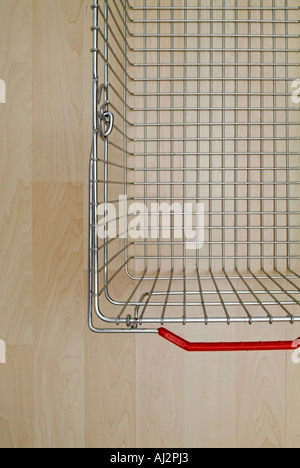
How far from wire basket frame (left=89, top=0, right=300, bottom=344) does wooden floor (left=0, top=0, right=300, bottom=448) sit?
0.31ft

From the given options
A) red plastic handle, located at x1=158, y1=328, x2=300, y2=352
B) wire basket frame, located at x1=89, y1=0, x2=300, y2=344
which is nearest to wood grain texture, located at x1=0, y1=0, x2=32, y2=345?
wire basket frame, located at x1=89, y1=0, x2=300, y2=344

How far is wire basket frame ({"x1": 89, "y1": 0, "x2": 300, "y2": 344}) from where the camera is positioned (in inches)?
32.7

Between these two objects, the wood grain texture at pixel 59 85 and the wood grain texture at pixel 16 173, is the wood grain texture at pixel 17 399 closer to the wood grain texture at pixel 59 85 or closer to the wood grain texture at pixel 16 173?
the wood grain texture at pixel 16 173

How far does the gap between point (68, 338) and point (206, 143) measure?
0.55 m

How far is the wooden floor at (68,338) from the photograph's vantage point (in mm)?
872

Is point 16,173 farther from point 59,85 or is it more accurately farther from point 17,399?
point 17,399

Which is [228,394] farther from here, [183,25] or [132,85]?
[183,25]

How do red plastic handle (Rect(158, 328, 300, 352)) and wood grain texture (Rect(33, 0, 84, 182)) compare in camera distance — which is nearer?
red plastic handle (Rect(158, 328, 300, 352))

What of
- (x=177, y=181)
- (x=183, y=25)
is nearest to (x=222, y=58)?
(x=183, y=25)

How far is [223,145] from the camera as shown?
845 mm

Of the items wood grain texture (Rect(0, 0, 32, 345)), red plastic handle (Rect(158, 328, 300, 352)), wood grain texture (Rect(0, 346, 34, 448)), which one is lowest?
wood grain texture (Rect(0, 346, 34, 448))

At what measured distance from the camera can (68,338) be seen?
2.96ft

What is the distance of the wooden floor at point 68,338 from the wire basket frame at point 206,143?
95 mm

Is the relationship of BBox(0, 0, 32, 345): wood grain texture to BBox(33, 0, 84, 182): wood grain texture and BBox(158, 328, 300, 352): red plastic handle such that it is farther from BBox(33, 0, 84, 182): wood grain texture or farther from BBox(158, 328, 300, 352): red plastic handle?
BBox(158, 328, 300, 352): red plastic handle
